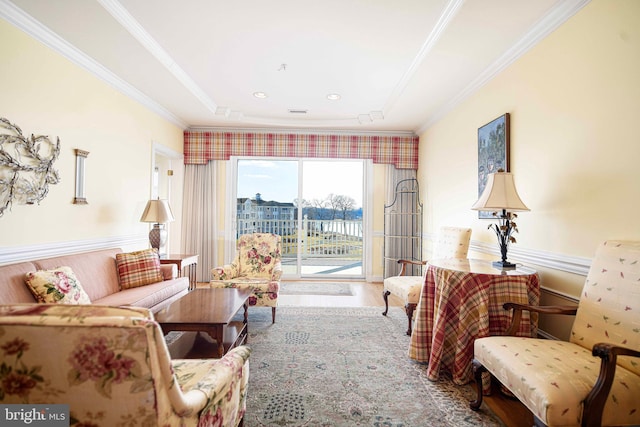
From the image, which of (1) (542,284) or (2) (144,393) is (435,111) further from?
(2) (144,393)

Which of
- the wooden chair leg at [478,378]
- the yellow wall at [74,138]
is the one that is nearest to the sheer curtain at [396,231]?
the wooden chair leg at [478,378]

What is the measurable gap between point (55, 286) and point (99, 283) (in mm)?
604

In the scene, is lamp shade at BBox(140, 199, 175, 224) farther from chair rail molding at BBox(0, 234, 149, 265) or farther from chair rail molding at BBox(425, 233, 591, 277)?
chair rail molding at BBox(425, 233, 591, 277)

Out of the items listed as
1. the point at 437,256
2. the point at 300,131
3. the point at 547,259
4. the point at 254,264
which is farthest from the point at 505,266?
the point at 300,131

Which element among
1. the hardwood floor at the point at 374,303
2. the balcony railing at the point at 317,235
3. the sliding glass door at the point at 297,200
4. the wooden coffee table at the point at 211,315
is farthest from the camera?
the balcony railing at the point at 317,235

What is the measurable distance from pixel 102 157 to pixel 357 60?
2.68m

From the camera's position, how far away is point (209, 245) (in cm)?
498

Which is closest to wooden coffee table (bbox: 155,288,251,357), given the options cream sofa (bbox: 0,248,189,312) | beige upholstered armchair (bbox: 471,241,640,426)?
cream sofa (bbox: 0,248,189,312)

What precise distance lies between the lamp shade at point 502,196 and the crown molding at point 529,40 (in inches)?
41.0

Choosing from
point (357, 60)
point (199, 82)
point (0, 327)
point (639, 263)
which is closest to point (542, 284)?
point (639, 263)

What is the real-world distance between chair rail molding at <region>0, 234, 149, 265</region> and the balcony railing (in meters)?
2.04

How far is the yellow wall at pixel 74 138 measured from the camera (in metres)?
2.23

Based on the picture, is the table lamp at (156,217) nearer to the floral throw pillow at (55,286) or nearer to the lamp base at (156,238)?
the lamp base at (156,238)

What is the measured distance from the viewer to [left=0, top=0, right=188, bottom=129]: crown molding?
213 cm
